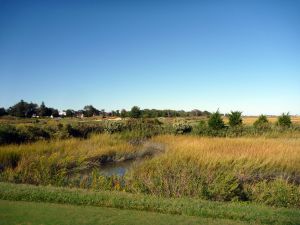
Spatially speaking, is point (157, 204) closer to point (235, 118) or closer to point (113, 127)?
point (113, 127)

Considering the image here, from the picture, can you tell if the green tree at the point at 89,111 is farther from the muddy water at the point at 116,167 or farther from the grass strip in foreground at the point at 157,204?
the grass strip in foreground at the point at 157,204

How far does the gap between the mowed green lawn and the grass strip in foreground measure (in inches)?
13.9

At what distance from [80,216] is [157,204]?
4.78ft

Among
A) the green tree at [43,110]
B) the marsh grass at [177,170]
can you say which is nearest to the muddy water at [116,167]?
the marsh grass at [177,170]

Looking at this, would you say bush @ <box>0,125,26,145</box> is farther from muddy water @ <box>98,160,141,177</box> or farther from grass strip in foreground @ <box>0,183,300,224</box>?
grass strip in foreground @ <box>0,183,300,224</box>

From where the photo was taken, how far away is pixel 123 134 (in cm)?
2288

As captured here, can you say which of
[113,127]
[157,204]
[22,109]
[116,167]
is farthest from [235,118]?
[22,109]

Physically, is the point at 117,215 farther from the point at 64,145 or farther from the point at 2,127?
the point at 2,127

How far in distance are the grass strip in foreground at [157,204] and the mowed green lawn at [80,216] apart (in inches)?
13.9

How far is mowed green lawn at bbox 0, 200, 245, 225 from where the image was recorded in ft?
15.2

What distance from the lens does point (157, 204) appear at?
5684mm

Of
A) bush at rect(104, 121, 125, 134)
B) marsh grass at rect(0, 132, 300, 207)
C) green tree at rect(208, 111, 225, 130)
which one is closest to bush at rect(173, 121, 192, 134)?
green tree at rect(208, 111, 225, 130)

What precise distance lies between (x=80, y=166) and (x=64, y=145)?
301 cm

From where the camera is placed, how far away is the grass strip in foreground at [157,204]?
5.22 metres
